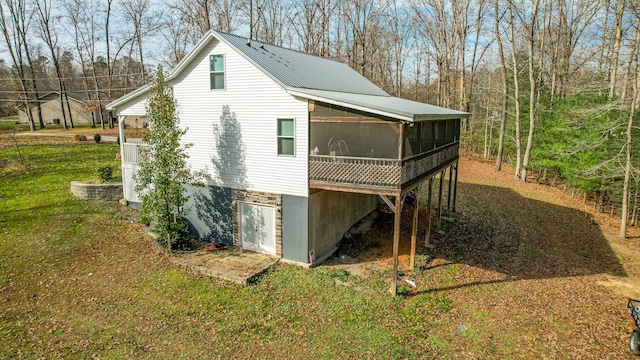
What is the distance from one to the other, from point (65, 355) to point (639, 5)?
24.4 meters

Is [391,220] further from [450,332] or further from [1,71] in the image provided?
[1,71]

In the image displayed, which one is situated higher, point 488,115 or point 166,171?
point 488,115

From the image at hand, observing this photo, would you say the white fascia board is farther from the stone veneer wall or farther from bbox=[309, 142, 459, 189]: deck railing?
the stone veneer wall

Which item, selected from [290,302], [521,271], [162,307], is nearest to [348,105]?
[290,302]

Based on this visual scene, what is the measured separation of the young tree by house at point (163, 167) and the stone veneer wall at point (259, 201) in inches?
72.4

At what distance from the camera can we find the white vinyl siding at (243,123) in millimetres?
12867

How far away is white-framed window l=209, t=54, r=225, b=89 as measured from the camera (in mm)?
13852

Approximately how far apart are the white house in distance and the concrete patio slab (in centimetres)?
55

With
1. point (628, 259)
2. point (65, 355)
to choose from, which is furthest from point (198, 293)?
point (628, 259)

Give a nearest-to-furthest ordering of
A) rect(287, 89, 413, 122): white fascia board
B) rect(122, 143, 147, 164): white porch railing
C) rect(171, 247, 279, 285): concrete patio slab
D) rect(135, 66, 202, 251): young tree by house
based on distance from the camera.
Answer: rect(287, 89, 413, 122): white fascia board
rect(171, 247, 279, 285): concrete patio slab
rect(135, 66, 202, 251): young tree by house
rect(122, 143, 147, 164): white porch railing

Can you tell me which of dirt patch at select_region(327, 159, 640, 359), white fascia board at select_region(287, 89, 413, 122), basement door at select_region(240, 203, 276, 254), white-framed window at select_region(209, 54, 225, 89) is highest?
white-framed window at select_region(209, 54, 225, 89)

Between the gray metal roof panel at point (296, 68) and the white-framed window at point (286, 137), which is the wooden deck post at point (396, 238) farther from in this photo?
the gray metal roof panel at point (296, 68)

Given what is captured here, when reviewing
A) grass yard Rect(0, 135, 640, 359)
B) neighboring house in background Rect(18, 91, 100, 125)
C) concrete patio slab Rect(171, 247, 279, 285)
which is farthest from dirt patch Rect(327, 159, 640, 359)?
neighboring house in background Rect(18, 91, 100, 125)

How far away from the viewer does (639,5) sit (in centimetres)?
1633
